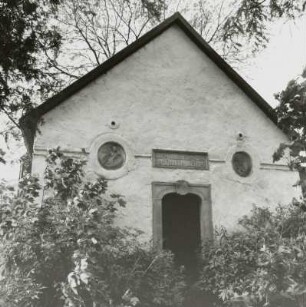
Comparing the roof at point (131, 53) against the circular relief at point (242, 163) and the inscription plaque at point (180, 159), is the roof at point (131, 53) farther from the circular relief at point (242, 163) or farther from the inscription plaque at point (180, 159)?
the inscription plaque at point (180, 159)

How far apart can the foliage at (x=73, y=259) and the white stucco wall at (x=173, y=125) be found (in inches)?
48.7

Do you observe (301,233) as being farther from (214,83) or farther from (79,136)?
(79,136)

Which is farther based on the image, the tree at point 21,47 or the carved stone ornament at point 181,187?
the carved stone ornament at point 181,187

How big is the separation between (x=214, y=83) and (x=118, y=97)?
8.55ft

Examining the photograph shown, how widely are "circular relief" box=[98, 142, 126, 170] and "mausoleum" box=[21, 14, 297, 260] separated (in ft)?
0.08

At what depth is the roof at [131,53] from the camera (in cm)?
1001

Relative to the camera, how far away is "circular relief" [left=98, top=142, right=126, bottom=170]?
10.3 metres

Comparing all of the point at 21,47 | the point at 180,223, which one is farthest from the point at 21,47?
the point at 180,223

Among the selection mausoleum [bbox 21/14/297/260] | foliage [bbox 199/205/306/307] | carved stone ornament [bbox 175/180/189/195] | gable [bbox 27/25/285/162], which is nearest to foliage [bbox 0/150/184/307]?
foliage [bbox 199/205/306/307]

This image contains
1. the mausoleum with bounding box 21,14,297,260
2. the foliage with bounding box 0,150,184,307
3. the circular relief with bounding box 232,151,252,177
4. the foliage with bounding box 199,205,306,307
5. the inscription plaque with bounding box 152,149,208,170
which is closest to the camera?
the foliage with bounding box 0,150,184,307

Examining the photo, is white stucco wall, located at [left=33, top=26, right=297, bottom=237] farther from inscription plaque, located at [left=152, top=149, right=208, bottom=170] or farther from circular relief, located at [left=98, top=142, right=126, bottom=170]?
circular relief, located at [left=98, top=142, right=126, bottom=170]

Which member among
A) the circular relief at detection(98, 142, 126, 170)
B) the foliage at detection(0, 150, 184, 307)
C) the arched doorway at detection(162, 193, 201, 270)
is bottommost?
the foliage at detection(0, 150, 184, 307)

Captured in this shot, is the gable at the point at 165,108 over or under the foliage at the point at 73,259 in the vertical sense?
over

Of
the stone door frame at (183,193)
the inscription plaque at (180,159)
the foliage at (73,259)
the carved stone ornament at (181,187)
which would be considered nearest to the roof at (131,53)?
the foliage at (73,259)
